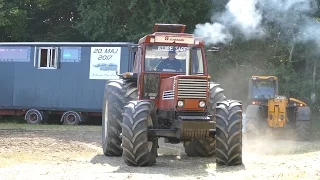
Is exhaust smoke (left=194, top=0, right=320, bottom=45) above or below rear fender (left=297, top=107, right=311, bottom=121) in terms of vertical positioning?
above

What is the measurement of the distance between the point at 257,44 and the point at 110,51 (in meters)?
6.13

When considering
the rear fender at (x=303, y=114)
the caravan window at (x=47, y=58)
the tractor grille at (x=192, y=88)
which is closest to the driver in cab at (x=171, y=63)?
the tractor grille at (x=192, y=88)

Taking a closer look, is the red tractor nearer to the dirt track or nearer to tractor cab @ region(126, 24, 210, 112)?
tractor cab @ region(126, 24, 210, 112)

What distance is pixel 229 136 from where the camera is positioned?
10250 mm

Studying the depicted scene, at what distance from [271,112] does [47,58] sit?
9.43 metres

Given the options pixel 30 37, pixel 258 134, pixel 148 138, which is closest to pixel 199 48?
pixel 148 138

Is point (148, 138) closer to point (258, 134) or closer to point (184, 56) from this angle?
point (184, 56)

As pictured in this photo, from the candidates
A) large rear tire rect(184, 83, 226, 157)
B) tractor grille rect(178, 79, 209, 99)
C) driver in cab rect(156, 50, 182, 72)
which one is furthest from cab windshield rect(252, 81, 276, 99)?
tractor grille rect(178, 79, 209, 99)

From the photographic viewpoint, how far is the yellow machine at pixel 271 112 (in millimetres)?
18203

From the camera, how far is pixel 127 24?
2630cm

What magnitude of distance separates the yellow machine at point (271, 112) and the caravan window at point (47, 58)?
8.10 m

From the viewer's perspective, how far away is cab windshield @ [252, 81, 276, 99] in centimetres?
1947

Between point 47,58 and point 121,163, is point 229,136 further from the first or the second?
point 47,58

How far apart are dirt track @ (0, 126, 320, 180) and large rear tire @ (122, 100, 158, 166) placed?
184 mm
